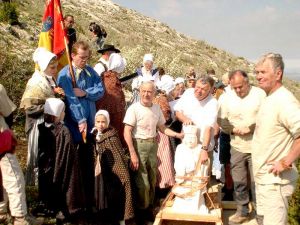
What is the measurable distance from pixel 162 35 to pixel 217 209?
118 ft

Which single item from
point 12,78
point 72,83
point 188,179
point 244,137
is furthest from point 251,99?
point 12,78

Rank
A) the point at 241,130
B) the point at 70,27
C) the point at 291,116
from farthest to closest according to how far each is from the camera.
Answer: the point at 70,27
the point at 241,130
the point at 291,116

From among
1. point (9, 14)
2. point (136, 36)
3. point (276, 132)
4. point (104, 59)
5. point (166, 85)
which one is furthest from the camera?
point (136, 36)

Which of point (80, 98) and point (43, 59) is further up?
point (43, 59)

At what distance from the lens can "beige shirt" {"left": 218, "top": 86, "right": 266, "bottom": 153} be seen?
6.11 metres

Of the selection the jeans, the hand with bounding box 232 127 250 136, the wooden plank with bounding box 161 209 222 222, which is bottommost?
the wooden plank with bounding box 161 209 222 222

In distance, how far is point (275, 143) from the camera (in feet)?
13.6

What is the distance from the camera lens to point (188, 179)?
5.91 meters

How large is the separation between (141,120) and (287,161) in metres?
2.37

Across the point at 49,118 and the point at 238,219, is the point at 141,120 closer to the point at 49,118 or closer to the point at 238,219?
the point at 49,118

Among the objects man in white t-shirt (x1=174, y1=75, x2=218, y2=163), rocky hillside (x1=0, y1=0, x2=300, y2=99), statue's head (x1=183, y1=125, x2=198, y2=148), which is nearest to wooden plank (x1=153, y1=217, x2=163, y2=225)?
statue's head (x1=183, y1=125, x2=198, y2=148)

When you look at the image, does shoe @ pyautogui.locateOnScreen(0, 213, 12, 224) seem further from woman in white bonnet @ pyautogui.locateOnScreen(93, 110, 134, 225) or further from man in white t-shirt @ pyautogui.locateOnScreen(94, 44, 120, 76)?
man in white t-shirt @ pyautogui.locateOnScreen(94, 44, 120, 76)

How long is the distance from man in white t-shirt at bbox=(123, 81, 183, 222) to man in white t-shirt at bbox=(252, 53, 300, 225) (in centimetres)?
201

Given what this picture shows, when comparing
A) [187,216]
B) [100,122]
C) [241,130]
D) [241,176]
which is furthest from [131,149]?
[241,176]
